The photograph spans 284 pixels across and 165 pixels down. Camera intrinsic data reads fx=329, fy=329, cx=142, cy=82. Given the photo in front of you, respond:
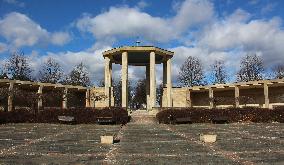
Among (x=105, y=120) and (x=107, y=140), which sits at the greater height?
(x=105, y=120)

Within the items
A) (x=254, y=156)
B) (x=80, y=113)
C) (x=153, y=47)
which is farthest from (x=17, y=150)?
(x=153, y=47)

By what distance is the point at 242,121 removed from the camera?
1121 inches

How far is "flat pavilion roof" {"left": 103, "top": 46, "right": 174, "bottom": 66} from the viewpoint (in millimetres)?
37812

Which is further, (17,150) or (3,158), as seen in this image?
(17,150)

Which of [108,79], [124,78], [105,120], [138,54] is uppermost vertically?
[138,54]

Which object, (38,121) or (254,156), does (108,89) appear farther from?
(254,156)

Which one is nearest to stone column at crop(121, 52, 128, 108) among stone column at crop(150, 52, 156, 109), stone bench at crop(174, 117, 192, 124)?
stone column at crop(150, 52, 156, 109)

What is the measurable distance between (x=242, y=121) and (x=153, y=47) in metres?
14.1

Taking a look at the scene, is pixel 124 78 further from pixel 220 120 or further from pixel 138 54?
pixel 220 120

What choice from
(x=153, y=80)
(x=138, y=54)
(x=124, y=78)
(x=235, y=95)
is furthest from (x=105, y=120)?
(x=235, y=95)

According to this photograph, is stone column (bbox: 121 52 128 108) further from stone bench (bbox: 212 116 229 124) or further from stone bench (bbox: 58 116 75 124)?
stone bench (bbox: 212 116 229 124)

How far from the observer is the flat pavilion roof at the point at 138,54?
124 ft

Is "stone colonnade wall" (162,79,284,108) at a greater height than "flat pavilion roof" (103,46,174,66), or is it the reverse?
"flat pavilion roof" (103,46,174,66)

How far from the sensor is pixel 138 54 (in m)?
40.0
